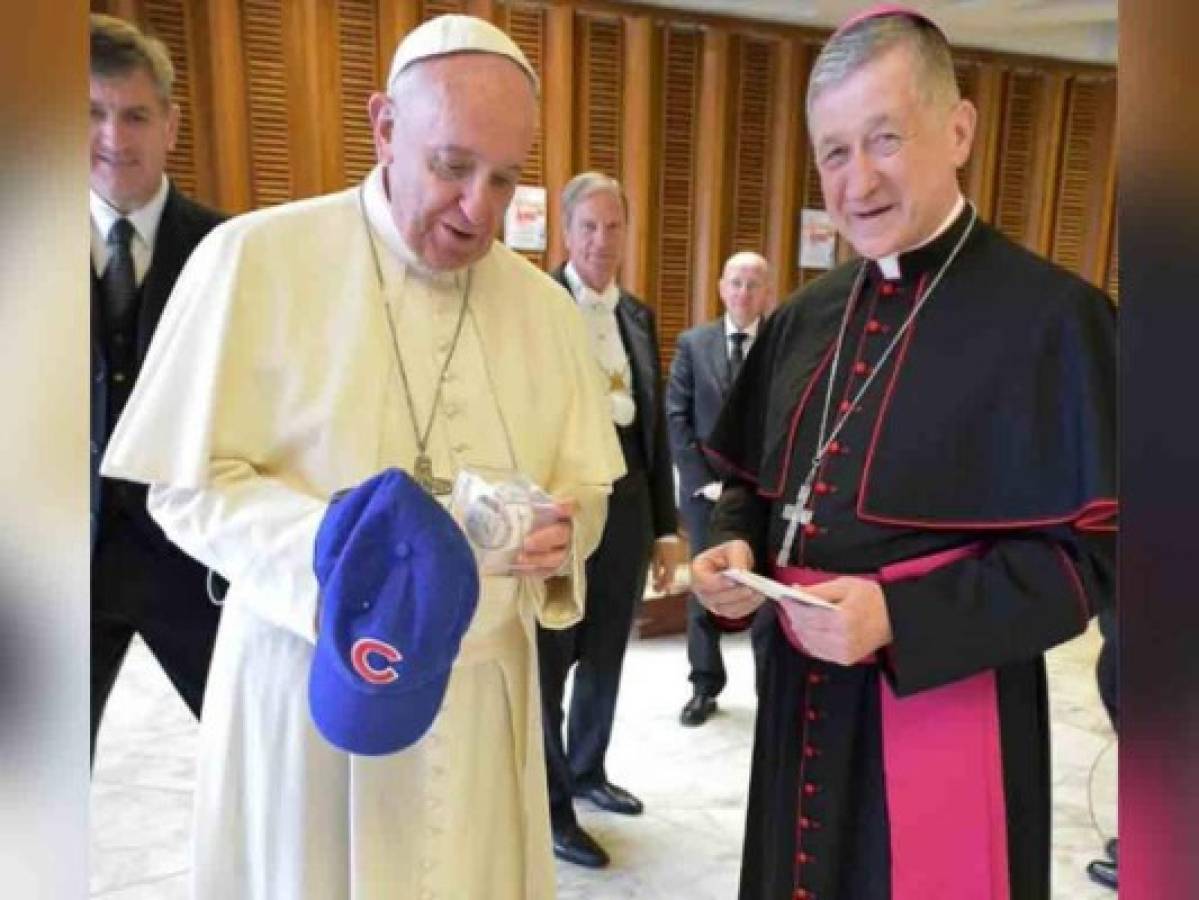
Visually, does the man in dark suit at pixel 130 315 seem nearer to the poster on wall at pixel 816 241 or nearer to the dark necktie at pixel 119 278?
the dark necktie at pixel 119 278

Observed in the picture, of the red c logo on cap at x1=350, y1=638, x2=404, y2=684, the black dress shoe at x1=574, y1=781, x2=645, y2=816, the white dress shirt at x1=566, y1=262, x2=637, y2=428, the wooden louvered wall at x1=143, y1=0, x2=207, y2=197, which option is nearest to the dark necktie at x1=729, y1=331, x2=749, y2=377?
the white dress shirt at x1=566, y1=262, x2=637, y2=428

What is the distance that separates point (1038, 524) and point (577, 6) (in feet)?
16.8

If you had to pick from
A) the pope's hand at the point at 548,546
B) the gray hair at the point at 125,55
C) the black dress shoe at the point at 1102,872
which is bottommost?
the black dress shoe at the point at 1102,872

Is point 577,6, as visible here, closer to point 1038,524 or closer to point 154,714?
point 154,714

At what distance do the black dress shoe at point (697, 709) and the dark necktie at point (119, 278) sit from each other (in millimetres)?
2888

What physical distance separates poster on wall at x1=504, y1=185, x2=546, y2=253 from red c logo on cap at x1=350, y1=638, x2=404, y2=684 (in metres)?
4.86

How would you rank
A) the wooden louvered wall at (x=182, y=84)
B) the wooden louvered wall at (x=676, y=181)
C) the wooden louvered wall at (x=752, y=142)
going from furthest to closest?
the wooden louvered wall at (x=752, y=142)
the wooden louvered wall at (x=676, y=181)
the wooden louvered wall at (x=182, y=84)

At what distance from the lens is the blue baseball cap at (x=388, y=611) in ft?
3.62

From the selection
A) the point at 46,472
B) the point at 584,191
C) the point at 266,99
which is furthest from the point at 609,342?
the point at 266,99

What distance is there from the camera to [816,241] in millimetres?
6559

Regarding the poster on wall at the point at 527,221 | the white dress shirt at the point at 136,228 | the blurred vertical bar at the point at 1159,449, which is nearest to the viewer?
the blurred vertical bar at the point at 1159,449

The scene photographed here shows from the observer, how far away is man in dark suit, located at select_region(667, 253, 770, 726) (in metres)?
4.06

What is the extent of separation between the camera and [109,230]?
6.41 feet

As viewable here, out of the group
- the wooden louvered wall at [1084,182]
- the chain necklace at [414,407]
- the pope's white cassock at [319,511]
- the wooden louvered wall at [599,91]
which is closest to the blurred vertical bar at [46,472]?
the pope's white cassock at [319,511]
